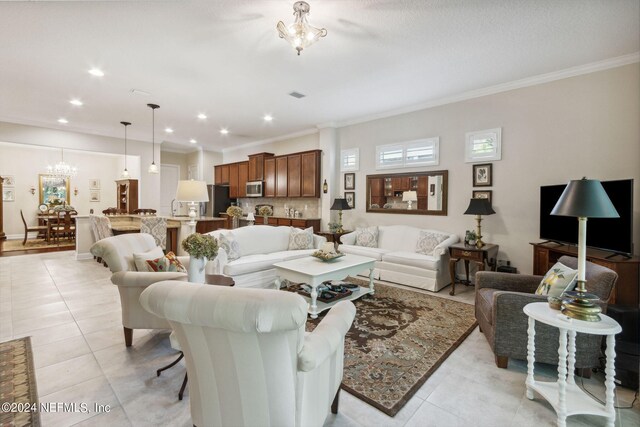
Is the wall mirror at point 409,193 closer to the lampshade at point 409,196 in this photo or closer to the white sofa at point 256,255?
the lampshade at point 409,196

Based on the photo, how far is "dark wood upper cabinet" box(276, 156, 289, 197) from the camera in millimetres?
7262

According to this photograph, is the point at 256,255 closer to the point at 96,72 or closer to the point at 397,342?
the point at 397,342

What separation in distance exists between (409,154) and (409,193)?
2.34ft

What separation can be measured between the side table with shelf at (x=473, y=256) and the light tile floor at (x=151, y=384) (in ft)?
4.21

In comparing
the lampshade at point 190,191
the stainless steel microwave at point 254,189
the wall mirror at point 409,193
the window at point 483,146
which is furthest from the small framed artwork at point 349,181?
the lampshade at point 190,191

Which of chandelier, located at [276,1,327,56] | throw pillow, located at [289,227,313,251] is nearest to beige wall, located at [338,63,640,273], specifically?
throw pillow, located at [289,227,313,251]

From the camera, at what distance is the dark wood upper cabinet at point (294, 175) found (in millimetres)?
6914

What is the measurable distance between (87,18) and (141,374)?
3.19m

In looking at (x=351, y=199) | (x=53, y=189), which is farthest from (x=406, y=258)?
(x=53, y=189)

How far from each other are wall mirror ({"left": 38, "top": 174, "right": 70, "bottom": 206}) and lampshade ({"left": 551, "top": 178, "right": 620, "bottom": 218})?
12498 mm

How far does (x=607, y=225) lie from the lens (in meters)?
3.07

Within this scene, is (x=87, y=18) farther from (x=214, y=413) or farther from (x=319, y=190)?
(x=319, y=190)

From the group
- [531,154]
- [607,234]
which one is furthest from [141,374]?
[531,154]

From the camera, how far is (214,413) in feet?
4.39
